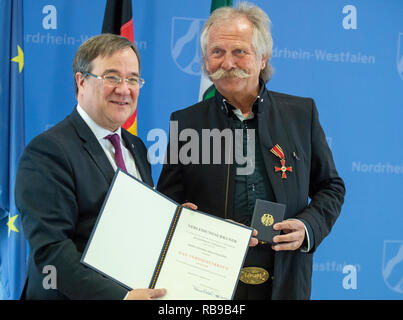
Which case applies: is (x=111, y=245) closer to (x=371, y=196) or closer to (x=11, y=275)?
(x=11, y=275)

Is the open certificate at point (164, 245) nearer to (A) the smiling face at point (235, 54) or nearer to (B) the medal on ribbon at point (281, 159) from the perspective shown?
(B) the medal on ribbon at point (281, 159)

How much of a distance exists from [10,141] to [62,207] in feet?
6.73

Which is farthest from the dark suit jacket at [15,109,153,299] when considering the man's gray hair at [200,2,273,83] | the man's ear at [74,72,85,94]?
the man's gray hair at [200,2,273,83]

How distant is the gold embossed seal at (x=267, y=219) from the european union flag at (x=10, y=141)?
2.27 metres

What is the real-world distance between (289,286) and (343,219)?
85.6 inches

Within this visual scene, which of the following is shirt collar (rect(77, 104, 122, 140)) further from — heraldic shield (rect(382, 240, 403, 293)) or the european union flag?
heraldic shield (rect(382, 240, 403, 293))

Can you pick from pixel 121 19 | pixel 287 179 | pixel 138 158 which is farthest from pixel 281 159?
pixel 121 19

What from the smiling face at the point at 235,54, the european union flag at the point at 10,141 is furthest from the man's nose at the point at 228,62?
the european union flag at the point at 10,141

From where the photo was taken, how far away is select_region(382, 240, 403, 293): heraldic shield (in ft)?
12.9

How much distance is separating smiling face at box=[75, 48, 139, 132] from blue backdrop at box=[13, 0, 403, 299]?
1906mm

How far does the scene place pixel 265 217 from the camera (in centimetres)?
174

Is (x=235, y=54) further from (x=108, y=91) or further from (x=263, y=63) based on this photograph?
(x=108, y=91)

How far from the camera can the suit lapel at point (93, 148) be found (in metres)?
1.66

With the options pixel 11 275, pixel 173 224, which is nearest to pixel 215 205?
pixel 173 224
